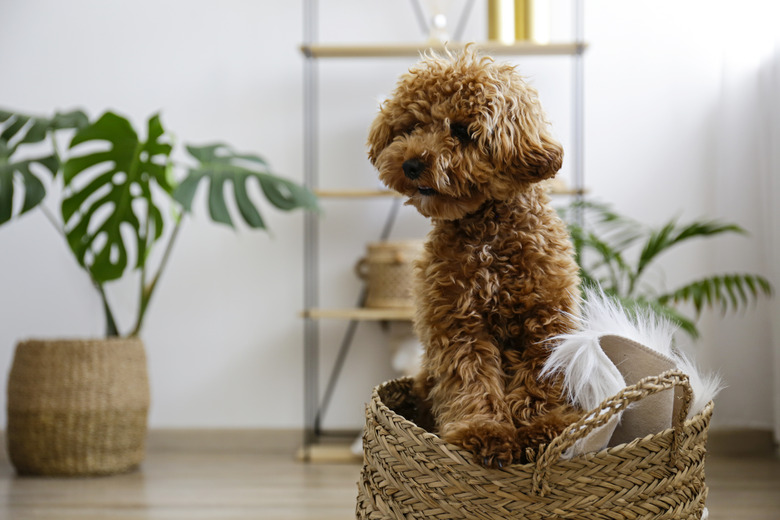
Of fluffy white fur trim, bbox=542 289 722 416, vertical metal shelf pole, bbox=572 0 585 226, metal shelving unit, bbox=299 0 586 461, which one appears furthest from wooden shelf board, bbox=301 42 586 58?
fluffy white fur trim, bbox=542 289 722 416

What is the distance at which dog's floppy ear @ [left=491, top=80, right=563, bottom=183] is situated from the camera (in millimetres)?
752

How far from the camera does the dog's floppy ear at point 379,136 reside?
33.2 inches

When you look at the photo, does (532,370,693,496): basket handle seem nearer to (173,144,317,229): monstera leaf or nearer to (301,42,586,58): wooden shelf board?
(173,144,317,229): monstera leaf

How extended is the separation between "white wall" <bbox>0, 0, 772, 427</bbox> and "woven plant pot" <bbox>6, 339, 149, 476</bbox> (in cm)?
40

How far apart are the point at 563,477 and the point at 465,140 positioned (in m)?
0.35

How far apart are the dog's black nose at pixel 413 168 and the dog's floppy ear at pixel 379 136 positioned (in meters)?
0.09

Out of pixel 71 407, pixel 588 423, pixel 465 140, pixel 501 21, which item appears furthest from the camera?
pixel 501 21

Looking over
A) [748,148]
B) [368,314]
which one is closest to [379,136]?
[368,314]

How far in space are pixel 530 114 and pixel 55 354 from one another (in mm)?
1679

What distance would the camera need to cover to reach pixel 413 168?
77cm

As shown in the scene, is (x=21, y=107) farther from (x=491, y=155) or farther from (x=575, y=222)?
(x=491, y=155)

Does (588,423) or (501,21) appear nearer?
(588,423)

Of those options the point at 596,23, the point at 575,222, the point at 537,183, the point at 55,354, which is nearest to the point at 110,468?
the point at 55,354

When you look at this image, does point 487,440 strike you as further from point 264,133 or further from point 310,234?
point 264,133
